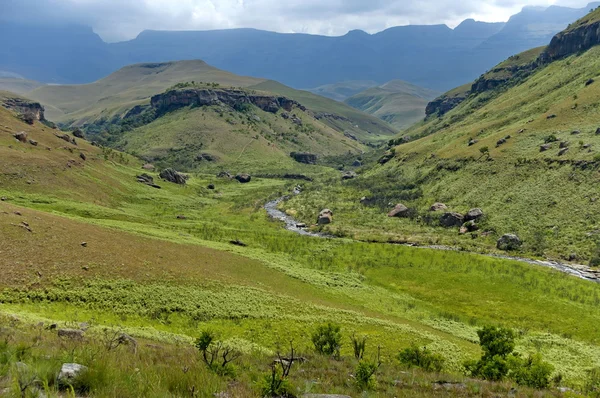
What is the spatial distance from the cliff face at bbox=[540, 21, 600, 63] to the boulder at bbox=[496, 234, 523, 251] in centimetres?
14425

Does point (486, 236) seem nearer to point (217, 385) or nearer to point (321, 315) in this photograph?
point (321, 315)

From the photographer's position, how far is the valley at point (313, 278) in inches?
570

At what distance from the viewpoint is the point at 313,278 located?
45969 millimetres

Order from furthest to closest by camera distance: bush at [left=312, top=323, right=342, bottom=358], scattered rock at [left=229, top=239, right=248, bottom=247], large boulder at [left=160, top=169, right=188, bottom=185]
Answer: large boulder at [left=160, top=169, right=188, bottom=185], scattered rock at [left=229, top=239, right=248, bottom=247], bush at [left=312, top=323, right=342, bottom=358]

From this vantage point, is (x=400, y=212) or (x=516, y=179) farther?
(x=400, y=212)

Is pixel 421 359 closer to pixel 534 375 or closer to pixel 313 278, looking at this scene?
pixel 534 375

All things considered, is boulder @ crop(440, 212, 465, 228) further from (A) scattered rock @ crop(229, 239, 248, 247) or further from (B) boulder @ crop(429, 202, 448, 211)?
(A) scattered rock @ crop(229, 239, 248, 247)

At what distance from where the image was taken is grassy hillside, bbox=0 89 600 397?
39.5ft

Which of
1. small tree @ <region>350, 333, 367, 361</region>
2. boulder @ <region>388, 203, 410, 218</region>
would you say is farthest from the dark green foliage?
boulder @ <region>388, 203, 410, 218</region>

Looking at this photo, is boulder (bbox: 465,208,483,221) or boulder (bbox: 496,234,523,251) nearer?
boulder (bbox: 496,234,523,251)

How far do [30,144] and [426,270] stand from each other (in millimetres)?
88141

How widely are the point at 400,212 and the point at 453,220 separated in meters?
14.5

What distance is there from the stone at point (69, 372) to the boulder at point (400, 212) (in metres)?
90.2

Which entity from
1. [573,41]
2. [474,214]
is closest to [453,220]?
[474,214]
